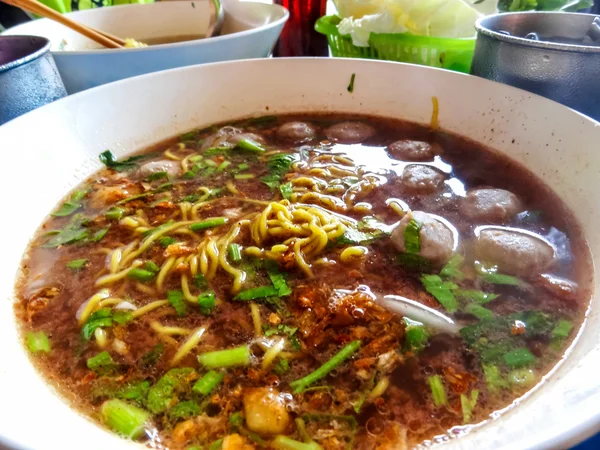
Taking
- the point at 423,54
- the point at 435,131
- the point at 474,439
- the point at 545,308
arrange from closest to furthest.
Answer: the point at 474,439 → the point at 545,308 → the point at 435,131 → the point at 423,54

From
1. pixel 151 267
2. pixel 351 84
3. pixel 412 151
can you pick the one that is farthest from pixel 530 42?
pixel 151 267

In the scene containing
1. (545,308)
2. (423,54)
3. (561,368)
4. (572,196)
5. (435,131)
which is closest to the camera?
(561,368)

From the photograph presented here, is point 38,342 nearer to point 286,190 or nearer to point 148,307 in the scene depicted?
point 148,307

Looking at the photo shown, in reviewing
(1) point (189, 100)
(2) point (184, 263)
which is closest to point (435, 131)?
(1) point (189, 100)

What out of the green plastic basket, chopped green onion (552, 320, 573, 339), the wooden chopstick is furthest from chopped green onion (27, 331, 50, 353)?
the green plastic basket

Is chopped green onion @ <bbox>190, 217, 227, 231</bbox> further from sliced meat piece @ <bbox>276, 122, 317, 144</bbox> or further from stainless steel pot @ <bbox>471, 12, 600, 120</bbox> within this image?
stainless steel pot @ <bbox>471, 12, 600, 120</bbox>

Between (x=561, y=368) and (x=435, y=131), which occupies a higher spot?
(x=435, y=131)

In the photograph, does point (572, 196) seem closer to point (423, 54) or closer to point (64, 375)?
point (423, 54)
